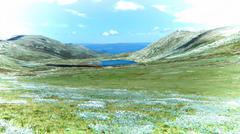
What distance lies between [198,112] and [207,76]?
6836 cm

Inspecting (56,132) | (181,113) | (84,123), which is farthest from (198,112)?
(56,132)

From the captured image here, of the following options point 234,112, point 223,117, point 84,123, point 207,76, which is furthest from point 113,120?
point 207,76

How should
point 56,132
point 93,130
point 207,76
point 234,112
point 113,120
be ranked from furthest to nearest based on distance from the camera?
point 207,76 → point 234,112 → point 113,120 → point 93,130 → point 56,132

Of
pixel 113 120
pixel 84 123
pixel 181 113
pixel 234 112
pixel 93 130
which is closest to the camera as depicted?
pixel 93 130

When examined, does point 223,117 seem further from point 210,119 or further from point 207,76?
point 207,76

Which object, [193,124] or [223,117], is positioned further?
[223,117]

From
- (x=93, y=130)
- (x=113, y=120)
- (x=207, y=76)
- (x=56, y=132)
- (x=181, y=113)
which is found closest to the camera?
(x=56, y=132)

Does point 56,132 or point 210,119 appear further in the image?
point 210,119

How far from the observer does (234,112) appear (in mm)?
39250

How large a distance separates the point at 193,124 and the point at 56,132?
12498 mm

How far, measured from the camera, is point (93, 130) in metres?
25.1

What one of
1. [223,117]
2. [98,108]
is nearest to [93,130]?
[98,108]

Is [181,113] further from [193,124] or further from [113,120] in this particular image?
[113,120]

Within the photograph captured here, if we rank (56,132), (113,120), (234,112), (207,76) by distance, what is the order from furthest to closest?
(207,76) < (234,112) < (113,120) < (56,132)
